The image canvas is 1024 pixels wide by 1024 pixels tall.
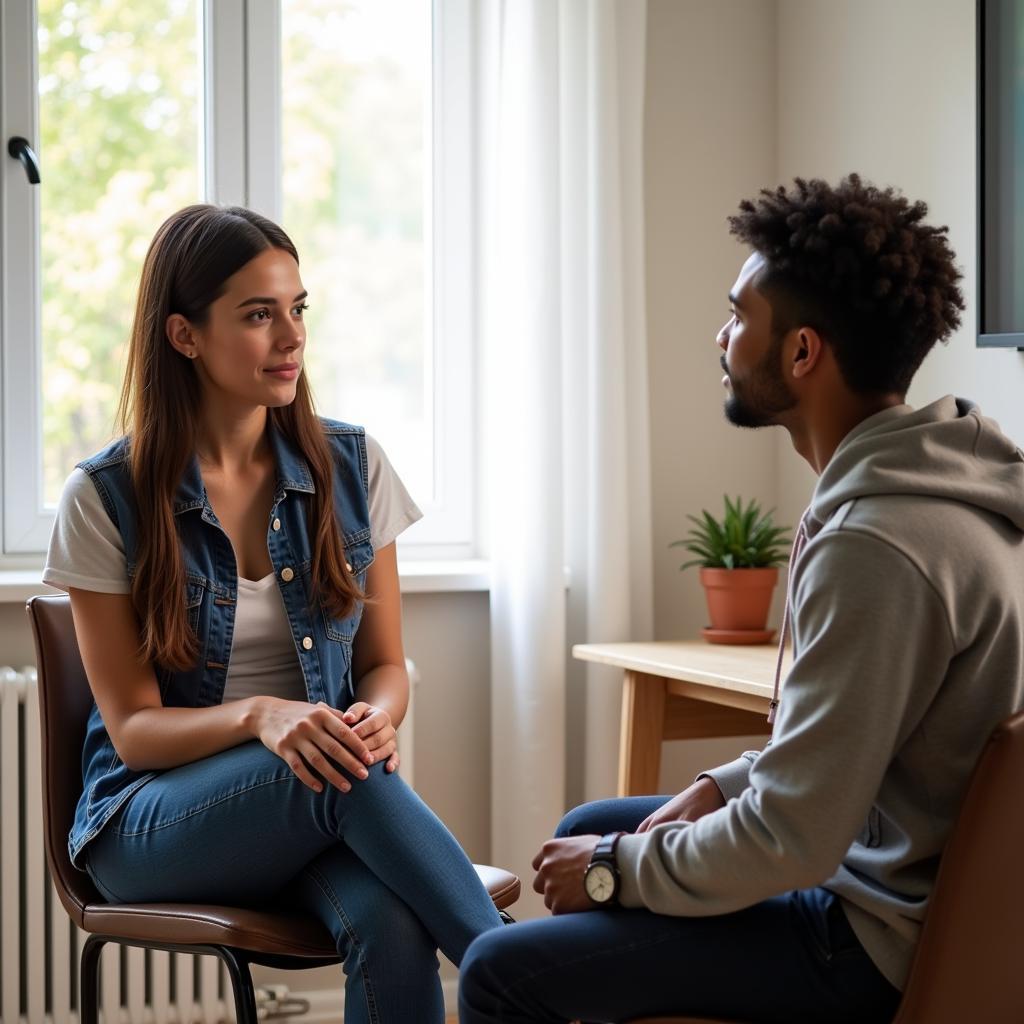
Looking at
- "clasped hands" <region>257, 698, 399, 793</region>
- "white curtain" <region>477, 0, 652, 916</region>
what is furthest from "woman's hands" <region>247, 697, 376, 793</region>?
"white curtain" <region>477, 0, 652, 916</region>

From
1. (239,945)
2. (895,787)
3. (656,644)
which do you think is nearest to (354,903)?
(239,945)

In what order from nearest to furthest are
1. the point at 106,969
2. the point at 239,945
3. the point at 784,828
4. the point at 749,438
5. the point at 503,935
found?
the point at 784,828 → the point at 503,935 → the point at 239,945 → the point at 106,969 → the point at 749,438

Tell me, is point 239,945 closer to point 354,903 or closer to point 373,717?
point 354,903

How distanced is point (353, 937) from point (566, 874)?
1.20ft

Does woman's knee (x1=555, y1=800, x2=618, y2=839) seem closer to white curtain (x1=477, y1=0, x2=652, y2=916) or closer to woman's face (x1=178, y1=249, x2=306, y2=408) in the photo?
woman's face (x1=178, y1=249, x2=306, y2=408)

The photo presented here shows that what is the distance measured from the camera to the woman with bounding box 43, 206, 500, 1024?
1.51m

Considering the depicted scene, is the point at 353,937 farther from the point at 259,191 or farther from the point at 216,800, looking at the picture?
the point at 259,191

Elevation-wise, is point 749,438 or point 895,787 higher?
point 749,438

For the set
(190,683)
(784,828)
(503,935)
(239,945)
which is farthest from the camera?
(190,683)

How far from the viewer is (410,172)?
282cm

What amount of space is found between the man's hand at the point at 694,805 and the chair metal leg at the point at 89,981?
0.71m

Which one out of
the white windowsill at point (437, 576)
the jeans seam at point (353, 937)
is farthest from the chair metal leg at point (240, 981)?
the white windowsill at point (437, 576)

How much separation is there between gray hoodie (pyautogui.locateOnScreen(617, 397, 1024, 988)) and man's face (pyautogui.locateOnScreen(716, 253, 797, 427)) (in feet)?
0.46

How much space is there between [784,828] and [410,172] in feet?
6.61
